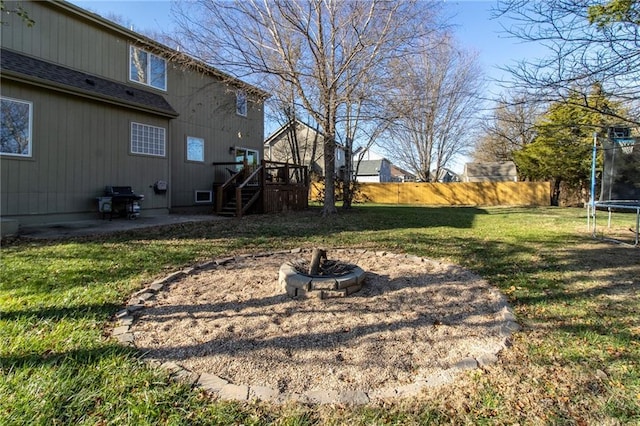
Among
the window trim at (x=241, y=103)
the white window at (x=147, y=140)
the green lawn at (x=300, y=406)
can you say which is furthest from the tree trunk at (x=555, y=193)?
the white window at (x=147, y=140)

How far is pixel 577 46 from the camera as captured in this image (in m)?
3.62

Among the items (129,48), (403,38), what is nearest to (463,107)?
(403,38)

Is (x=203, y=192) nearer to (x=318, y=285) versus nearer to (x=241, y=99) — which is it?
(x=241, y=99)

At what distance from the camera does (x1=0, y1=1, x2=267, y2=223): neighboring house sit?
7188mm

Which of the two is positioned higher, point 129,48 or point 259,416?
point 129,48

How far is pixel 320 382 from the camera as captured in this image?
6.75 feet

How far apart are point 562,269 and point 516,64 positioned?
8.91 feet

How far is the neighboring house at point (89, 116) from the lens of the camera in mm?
7188

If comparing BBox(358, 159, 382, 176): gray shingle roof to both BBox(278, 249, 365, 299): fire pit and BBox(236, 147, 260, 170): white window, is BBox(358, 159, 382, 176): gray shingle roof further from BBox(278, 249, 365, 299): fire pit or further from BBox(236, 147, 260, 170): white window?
BBox(278, 249, 365, 299): fire pit

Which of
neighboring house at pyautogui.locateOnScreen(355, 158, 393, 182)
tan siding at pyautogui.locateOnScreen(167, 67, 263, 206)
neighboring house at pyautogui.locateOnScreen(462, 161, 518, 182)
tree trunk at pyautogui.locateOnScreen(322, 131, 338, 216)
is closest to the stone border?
tree trunk at pyautogui.locateOnScreen(322, 131, 338, 216)

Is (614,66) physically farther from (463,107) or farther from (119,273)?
(463,107)

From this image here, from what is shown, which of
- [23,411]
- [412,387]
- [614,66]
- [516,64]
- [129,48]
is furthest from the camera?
[129,48]

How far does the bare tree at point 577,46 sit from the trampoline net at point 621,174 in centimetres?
524

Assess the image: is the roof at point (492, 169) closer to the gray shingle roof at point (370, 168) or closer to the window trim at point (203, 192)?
the gray shingle roof at point (370, 168)
